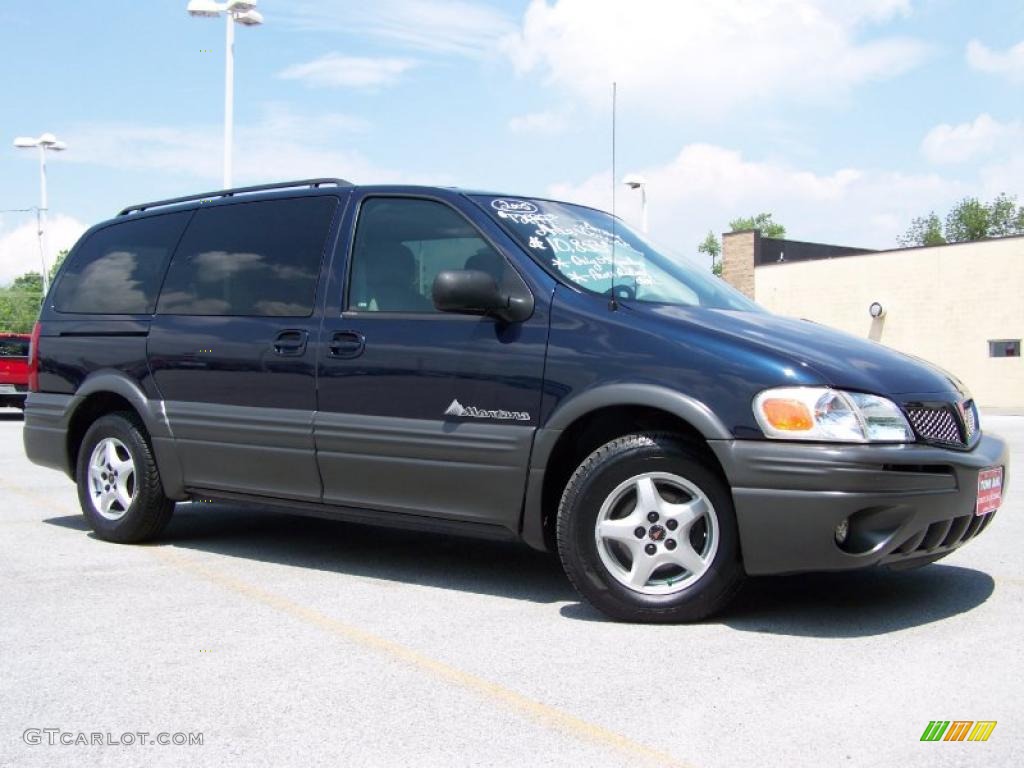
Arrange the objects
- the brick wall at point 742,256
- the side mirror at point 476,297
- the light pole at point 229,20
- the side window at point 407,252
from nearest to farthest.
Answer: the side mirror at point 476,297
the side window at point 407,252
the light pole at point 229,20
the brick wall at point 742,256

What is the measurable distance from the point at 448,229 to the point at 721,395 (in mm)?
1632

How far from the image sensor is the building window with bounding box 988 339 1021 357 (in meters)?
29.5

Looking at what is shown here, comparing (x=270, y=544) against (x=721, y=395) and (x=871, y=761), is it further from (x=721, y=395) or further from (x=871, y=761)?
(x=871, y=761)

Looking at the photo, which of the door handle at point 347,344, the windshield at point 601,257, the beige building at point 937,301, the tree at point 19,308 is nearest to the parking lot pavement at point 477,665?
the door handle at point 347,344

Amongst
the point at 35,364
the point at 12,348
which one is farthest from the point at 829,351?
the point at 12,348

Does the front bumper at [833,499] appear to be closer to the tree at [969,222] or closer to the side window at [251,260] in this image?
the side window at [251,260]

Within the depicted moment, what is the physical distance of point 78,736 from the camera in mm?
3342

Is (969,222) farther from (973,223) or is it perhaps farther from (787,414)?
(787,414)

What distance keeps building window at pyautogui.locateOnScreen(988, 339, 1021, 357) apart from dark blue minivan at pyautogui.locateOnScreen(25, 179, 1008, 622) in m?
26.5

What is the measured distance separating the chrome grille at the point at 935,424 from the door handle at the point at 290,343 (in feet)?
9.12

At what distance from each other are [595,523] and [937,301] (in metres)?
28.5

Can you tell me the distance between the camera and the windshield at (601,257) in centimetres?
511

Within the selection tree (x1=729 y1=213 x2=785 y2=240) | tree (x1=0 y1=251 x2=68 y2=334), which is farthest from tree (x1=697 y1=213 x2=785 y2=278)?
tree (x1=0 y1=251 x2=68 y2=334)

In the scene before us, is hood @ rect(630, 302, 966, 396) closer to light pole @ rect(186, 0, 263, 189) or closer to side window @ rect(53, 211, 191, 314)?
side window @ rect(53, 211, 191, 314)
